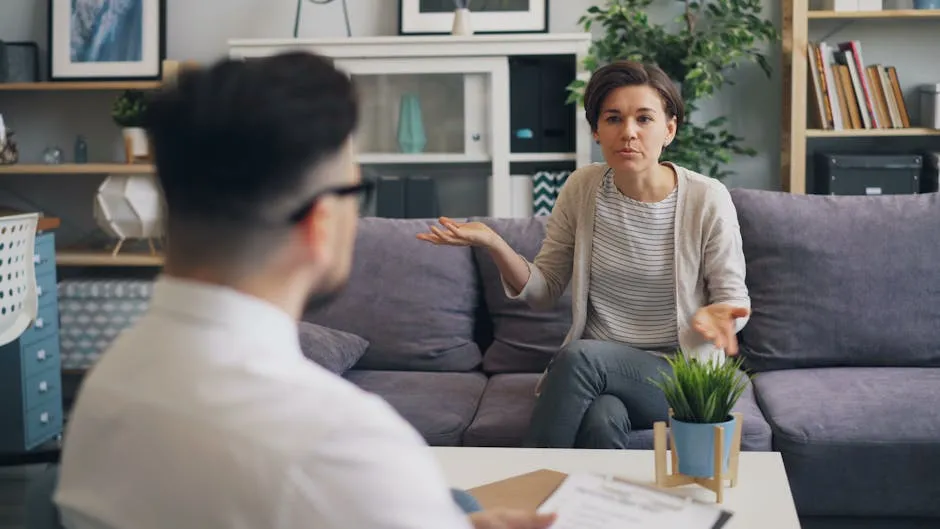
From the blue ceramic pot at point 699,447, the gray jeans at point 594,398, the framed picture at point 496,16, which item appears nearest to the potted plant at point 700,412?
the blue ceramic pot at point 699,447

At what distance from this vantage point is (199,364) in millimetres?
693

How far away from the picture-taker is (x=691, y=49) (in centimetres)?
375

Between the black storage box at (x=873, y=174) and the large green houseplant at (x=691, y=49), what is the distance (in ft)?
0.95

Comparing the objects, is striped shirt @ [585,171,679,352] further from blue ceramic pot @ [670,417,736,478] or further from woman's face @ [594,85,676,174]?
blue ceramic pot @ [670,417,736,478]

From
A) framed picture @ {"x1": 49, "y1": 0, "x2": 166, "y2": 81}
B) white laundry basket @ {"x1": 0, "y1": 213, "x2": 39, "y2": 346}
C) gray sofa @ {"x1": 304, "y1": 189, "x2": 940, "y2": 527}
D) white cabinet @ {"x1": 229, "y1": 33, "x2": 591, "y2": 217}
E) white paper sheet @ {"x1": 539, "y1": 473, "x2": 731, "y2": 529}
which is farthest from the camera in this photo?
framed picture @ {"x1": 49, "y1": 0, "x2": 166, "y2": 81}

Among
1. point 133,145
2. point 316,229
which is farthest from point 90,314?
point 316,229

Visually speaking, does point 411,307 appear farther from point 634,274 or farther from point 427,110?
point 427,110

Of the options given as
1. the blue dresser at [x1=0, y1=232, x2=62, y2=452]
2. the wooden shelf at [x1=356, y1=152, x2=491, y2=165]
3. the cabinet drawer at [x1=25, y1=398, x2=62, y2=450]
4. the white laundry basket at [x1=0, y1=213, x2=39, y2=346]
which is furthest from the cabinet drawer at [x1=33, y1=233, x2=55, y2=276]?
the wooden shelf at [x1=356, y1=152, x2=491, y2=165]

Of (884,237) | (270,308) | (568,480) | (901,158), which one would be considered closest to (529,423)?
(568,480)

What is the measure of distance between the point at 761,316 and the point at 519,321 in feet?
1.85

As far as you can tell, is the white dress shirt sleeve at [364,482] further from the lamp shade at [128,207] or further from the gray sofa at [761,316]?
the lamp shade at [128,207]

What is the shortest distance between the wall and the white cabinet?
1.14ft

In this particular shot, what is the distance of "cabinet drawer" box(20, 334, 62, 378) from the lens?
338 centimetres

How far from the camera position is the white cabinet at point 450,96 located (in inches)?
152
